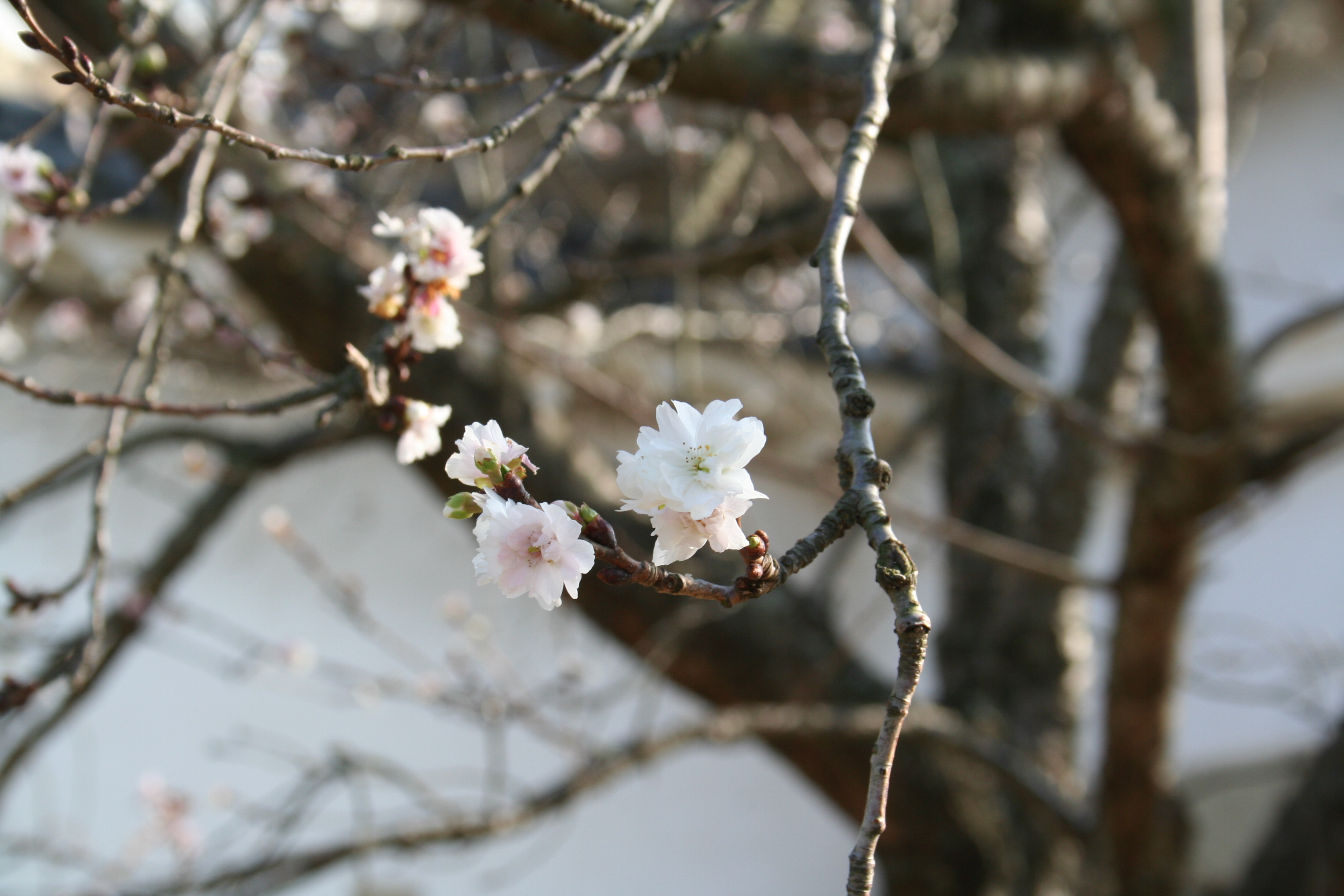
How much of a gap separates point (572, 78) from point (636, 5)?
7 centimetres

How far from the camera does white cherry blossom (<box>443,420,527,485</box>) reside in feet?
1.40

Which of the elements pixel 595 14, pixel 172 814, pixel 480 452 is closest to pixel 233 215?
pixel 595 14

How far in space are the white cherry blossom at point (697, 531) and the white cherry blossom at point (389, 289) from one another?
0.29m

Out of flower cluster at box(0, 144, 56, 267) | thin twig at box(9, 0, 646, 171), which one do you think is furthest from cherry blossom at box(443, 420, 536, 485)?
flower cluster at box(0, 144, 56, 267)

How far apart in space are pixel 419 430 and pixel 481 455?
0.19 metres

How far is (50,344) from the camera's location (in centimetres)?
302

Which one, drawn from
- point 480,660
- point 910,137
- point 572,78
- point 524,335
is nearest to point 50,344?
point 480,660

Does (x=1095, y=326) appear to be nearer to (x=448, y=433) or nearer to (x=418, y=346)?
(x=448, y=433)

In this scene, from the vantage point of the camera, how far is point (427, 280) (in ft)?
2.03

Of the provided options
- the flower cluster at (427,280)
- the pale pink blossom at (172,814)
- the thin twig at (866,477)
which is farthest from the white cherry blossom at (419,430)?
the pale pink blossom at (172,814)

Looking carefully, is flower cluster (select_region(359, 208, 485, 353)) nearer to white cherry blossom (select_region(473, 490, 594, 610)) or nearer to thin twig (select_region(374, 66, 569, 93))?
thin twig (select_region(374, 66, 569, 93))

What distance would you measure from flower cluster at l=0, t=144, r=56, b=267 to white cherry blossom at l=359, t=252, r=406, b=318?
322 millimetres

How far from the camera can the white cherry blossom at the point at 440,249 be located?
→ 61 cm

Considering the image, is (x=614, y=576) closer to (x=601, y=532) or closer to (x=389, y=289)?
(x=601, y=532)
